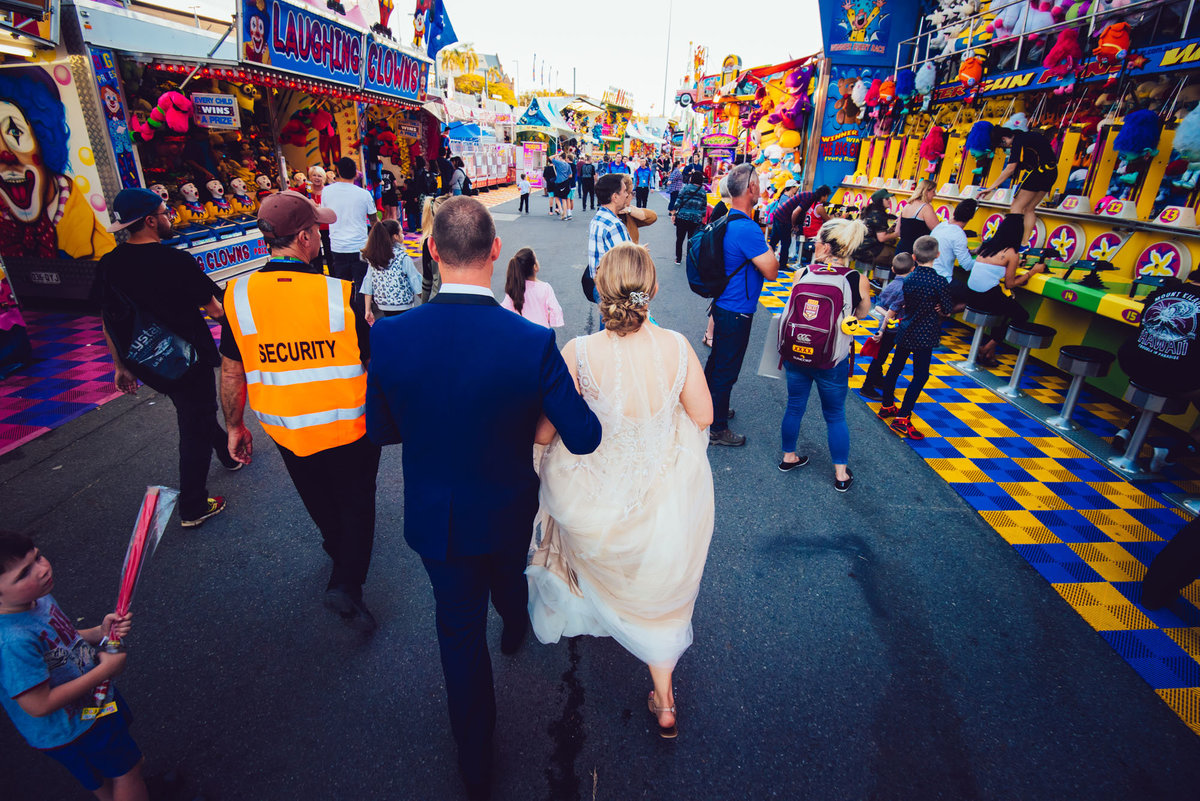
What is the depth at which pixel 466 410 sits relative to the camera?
1.58m

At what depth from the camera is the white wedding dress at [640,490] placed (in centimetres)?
207

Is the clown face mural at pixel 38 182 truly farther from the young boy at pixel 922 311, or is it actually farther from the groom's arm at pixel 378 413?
the young boy at pixel 922 311

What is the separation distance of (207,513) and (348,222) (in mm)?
4204

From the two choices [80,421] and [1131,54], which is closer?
[80,421]

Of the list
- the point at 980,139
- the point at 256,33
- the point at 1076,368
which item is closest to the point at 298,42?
the point at 256,33

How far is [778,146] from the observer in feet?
42.0

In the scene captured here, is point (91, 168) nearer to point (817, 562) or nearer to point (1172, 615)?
point (817, 562)

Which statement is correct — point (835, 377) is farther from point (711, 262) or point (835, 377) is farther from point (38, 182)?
point (38, 182)

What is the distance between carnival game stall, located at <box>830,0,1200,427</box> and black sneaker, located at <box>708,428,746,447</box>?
3.46m

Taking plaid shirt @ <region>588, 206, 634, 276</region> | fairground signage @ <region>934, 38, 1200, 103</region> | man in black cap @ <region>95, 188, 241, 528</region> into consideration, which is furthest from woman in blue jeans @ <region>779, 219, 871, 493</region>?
fairground signage @ <region>934, 38, 1200, 103</region>

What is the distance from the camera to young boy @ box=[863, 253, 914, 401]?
5.07 m

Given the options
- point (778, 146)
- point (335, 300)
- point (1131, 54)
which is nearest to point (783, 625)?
point (335, 300)

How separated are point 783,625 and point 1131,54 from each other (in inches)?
277

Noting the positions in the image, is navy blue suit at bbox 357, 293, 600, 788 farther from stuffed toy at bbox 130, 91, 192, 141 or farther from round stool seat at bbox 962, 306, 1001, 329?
stuffed toy at bbox 130, 91, 192, 141
